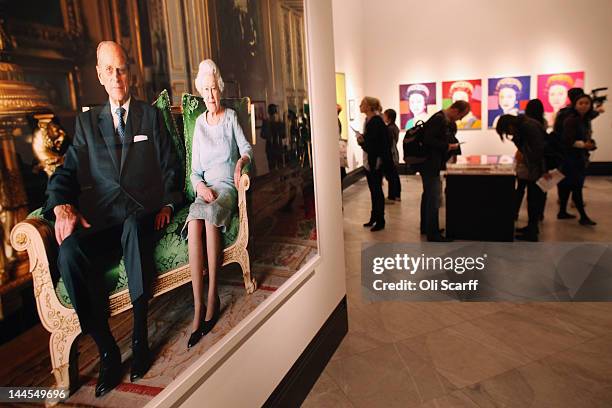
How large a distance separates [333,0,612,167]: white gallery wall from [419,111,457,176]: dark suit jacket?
17.3 feet

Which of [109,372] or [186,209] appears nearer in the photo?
[109,372]

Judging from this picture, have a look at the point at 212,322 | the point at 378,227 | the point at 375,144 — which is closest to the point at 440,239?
the point at 378,227

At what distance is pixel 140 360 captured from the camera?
1712 mm

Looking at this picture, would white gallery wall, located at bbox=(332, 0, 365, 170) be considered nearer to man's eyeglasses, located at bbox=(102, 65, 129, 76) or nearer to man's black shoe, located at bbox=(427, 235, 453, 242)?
man's black shoe, located at bbox=(427, 235, 453, 242)

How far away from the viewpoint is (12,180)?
1.26 m

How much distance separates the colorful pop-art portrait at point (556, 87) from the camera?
37.0 ft

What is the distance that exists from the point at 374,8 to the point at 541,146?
27.8ft

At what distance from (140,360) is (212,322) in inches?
17.3

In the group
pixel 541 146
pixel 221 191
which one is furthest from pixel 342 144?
pixel 221 191

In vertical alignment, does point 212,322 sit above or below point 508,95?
below

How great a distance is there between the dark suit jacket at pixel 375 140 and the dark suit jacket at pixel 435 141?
841mm

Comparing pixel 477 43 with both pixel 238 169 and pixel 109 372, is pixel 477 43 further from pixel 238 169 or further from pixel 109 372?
pixel 109 372

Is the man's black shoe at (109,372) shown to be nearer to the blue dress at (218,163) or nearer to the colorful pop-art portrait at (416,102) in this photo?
the blue dress at (218,163)

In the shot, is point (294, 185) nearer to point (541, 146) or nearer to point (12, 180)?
point (12, 180)
